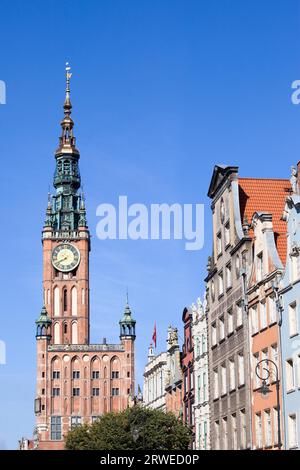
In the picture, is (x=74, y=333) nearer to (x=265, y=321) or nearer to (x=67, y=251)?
(x=67, y=251)

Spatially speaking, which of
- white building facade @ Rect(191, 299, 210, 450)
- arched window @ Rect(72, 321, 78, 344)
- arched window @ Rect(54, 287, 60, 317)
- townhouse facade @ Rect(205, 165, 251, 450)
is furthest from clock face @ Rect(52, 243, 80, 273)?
townhouse facade @ Rect(205, 165, 251, 450)

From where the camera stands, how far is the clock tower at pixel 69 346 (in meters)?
168

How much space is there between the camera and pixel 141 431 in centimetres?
7988

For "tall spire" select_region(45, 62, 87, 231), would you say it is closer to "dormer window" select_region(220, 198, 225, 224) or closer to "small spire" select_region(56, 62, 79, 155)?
"small spire" select_region(56, 62, 79, 155)

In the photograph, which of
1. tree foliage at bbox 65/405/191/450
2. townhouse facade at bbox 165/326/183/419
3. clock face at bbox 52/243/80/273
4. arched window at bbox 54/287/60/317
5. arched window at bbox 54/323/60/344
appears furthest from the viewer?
clock face at bbox 52/243/80/273

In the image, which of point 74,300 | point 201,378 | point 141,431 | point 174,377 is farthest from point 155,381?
point 74,300

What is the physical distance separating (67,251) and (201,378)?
114316 millimetres

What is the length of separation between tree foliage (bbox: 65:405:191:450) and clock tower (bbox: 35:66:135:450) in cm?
7192

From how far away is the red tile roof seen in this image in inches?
2442

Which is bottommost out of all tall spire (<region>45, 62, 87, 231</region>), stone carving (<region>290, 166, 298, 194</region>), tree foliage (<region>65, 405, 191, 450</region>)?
tree foliage (<region>65, 405, 191, 450</region>)

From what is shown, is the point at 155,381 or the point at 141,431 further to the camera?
the point at 155,381

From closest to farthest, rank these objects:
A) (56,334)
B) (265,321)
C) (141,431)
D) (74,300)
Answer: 1. (265,321)
2. (141,431)
3. (56,334)
4. (74,300)
